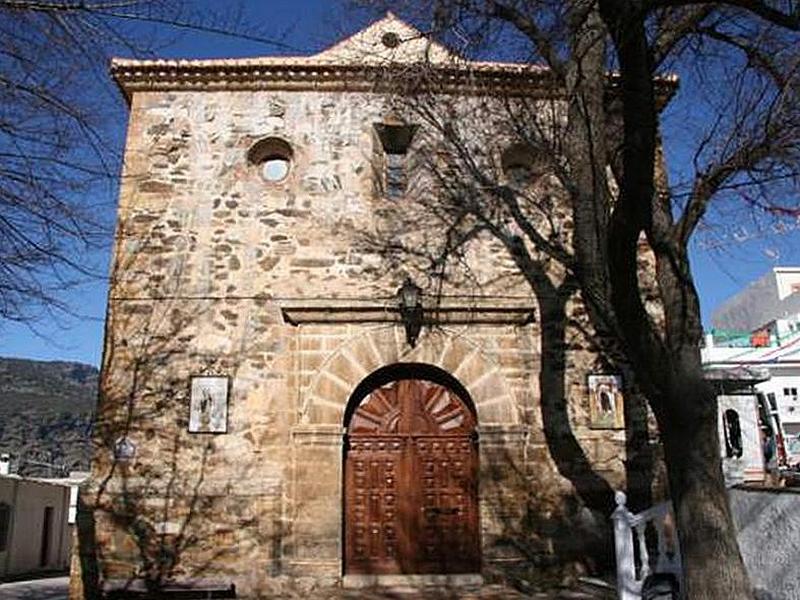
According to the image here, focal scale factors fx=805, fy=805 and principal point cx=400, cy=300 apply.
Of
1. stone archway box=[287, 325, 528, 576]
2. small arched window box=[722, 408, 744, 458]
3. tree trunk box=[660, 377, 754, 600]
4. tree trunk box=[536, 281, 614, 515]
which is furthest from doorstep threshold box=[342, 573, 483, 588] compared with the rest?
small arched window box=[722, 408, 744, 458]

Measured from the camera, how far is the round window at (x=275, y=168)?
10.1 meters

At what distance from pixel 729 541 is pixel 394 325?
4.74 metres

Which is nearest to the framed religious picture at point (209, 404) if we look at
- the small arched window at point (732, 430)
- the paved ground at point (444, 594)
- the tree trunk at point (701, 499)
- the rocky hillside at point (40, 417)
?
the paved ground at point (444, 594)

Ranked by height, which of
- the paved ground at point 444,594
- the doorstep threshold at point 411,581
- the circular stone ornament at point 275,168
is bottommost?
the paved ground at point 444,594

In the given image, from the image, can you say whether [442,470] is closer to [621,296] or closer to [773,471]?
[621,296]

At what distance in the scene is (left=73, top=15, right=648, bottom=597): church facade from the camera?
8.85 m

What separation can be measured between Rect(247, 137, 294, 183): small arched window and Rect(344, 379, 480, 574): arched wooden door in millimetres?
2988

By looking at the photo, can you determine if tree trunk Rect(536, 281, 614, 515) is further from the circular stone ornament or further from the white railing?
the circular stone ornament

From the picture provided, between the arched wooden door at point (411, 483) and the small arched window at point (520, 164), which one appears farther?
the small arched window at point (520, 164)

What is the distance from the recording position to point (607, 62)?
23.2 feet

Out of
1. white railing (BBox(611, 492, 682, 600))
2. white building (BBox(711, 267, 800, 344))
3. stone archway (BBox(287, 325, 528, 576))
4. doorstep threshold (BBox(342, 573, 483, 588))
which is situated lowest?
doorstep threshold (BBox(342, 573, 483, 588))

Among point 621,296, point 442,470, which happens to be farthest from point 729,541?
point 442,470

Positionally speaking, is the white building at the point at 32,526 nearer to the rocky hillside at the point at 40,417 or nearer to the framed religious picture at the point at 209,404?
the rocky hillside at the point at 40,417

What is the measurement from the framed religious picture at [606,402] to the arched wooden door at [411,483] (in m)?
1.40
